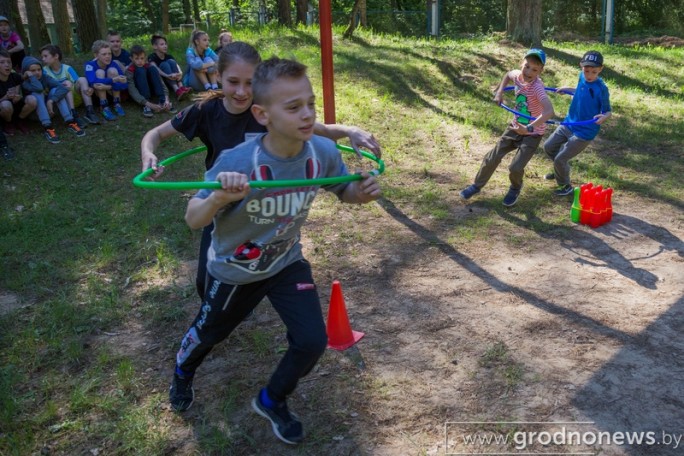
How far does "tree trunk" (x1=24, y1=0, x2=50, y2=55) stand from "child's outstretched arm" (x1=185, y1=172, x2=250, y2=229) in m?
13.7

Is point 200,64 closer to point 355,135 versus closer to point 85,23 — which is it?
point 85,23

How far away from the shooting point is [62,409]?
3666mm

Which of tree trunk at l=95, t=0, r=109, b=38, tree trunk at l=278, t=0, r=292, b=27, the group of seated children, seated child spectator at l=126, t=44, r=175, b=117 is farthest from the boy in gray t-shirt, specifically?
tree trunk at l=278, t=0, r=292, b=27

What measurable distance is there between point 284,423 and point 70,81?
7.83m

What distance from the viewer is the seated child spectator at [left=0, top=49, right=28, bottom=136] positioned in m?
8.52

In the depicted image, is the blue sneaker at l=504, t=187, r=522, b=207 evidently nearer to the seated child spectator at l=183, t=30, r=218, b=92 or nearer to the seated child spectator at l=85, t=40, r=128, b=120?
the seated child spectator at l=183, t=30, r=218, b=92

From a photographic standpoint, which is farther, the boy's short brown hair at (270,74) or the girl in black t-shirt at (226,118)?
the girl in black t-shirt at (226,118)

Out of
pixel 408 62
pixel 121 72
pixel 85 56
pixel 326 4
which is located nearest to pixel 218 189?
pixel 326 4

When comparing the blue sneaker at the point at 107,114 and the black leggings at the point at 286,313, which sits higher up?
the black leggings at the point at 286,313

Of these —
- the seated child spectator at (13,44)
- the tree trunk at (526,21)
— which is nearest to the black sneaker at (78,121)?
the seated child spectator at (13,44)

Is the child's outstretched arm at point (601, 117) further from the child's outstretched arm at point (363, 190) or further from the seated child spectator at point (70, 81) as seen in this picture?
the seated child spectator at point (70, 81)

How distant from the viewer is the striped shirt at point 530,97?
644 cm

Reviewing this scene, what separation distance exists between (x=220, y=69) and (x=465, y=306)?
8.20 ft

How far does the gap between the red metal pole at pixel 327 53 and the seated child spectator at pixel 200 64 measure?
394cm
